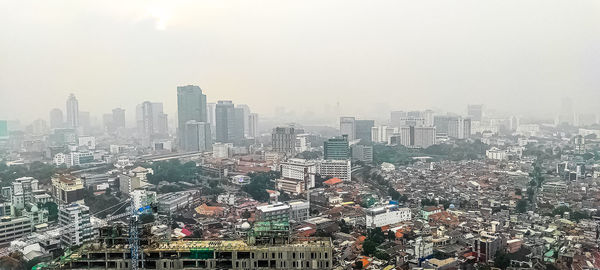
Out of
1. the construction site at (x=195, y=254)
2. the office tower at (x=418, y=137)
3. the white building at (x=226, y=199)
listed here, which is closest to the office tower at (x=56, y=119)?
the white building at (x=226, y=199)

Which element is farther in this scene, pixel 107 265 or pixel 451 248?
pixel 451 248

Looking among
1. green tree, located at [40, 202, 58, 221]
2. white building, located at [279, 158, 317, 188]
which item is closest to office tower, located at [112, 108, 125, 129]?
white building, located at [279, 158, 317, 188]

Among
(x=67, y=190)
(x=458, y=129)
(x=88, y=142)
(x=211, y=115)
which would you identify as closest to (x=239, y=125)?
(x=211, y=115)

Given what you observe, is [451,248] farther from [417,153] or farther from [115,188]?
[417,153]

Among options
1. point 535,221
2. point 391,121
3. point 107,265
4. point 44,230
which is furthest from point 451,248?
point 391,121

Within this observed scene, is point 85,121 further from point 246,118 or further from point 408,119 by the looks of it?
point 408,119
